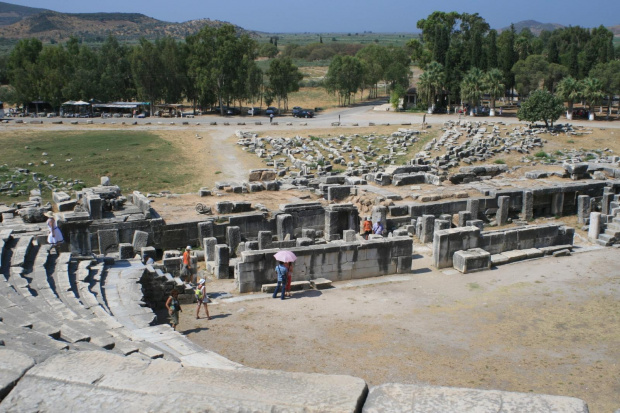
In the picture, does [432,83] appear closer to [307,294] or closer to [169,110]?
[169,110]

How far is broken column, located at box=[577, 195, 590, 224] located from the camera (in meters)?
29.9

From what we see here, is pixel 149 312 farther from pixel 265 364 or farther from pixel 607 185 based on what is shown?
pixel 607 185

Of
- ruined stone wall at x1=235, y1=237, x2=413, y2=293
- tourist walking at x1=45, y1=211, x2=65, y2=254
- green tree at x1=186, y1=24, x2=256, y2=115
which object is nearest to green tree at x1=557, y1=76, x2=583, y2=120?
green tree at x1=186, y1=24, x2=256, y2=115

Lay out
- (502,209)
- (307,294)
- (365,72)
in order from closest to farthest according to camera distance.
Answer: (307,294), (502,209), (365,72)

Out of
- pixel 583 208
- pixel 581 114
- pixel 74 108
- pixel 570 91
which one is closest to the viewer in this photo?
pixel 583 208

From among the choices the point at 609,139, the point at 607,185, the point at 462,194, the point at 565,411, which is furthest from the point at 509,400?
the point at 609,139

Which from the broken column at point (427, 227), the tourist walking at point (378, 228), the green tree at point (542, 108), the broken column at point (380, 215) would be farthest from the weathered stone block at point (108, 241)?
the green tree at point (542, 108)

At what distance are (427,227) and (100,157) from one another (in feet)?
96.1

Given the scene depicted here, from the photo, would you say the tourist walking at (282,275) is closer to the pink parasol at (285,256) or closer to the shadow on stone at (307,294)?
the pink parasol at (285,256)

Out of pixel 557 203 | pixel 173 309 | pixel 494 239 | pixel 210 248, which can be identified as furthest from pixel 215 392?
pixel 557 203

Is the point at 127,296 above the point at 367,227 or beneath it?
beneath

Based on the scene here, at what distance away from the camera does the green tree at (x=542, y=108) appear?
56.1 meters

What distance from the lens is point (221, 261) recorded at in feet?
63.7

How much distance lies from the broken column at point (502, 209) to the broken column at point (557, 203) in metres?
3.80
